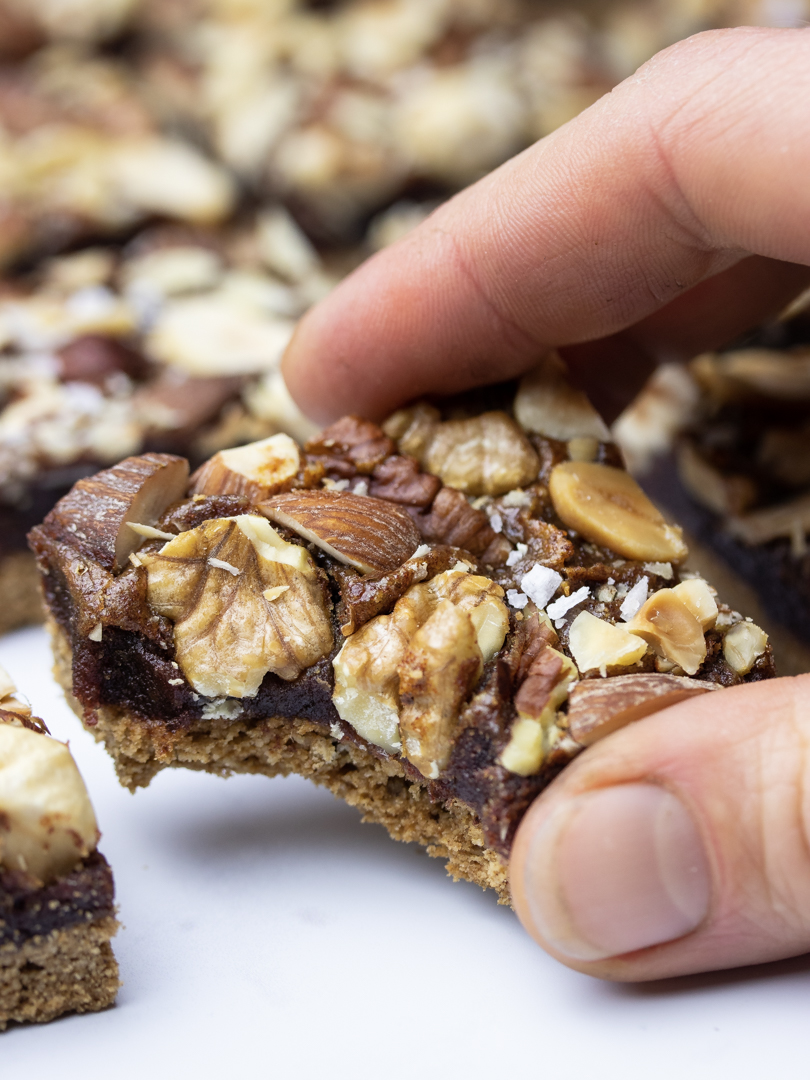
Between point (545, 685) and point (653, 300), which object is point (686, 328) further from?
Answer: point (545, 685)

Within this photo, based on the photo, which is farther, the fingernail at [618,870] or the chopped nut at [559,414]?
the chopped nut at [559,414]

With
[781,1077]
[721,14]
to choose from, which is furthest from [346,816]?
[721,14]

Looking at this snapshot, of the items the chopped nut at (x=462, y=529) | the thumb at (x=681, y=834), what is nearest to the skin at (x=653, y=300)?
the thumb at (x=681, y=834)

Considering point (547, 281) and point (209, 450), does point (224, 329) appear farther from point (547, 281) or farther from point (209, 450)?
point (547, 281)

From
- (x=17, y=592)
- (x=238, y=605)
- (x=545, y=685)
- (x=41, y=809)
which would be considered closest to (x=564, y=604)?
(x=545, y=685)

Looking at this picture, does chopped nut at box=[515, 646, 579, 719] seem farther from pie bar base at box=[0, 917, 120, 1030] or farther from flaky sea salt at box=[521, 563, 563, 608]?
pie bar base at box=[0, 917, 120, 1030]

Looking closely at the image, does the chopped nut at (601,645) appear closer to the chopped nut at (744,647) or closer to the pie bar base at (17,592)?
the chopped nut at (744,647)

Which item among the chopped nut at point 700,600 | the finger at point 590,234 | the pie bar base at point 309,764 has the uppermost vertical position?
the finger at point 590,234
